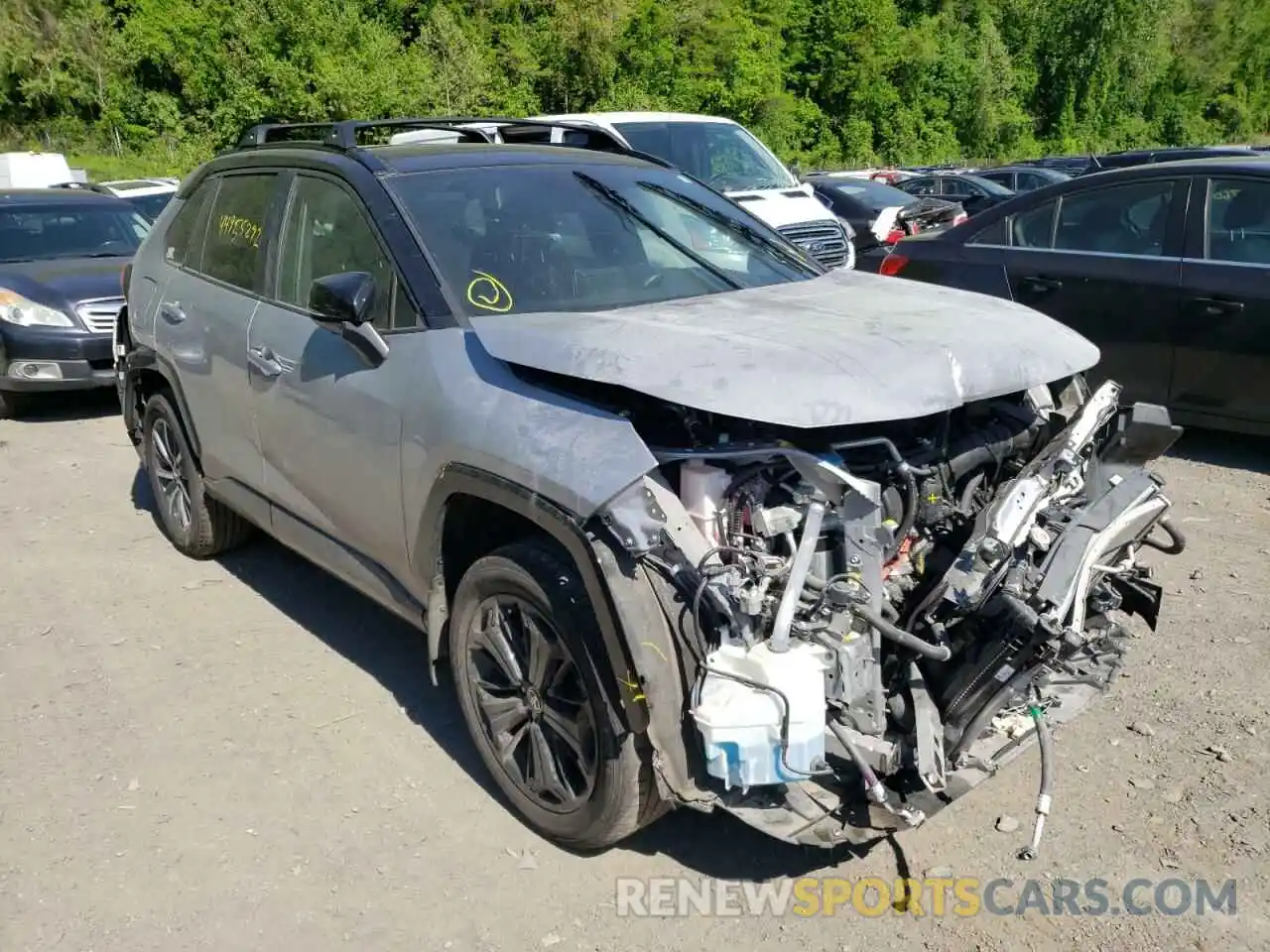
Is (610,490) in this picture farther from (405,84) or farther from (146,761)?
(405,84)

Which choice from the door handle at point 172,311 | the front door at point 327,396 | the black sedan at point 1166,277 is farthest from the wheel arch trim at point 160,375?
the black sedan at point 1166,277

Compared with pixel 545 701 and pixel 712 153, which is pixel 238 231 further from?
pixel 712 153

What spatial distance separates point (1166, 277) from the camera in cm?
611

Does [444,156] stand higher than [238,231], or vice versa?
[444,156]

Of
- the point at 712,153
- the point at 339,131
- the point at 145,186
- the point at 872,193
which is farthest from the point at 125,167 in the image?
the point at 339,131

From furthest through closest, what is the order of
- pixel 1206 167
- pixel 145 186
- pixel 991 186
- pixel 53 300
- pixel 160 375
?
pixel 145 186
pixel 991 186
pixel 53 300
pixel 1206 167
pixel 160 375

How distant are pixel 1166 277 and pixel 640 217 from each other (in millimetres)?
3645

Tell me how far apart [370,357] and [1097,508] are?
88.4 inches

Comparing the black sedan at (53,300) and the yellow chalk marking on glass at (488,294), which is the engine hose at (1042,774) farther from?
the black sedan at (53,300)

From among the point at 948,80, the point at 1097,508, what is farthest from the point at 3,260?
the point at 948,80

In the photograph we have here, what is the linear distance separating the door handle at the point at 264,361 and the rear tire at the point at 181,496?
111 cm

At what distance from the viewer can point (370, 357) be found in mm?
3488

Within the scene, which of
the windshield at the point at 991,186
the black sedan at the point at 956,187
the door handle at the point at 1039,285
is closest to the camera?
the door handle at the point at 1039,285

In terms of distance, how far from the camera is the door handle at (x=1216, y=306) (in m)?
5.81
